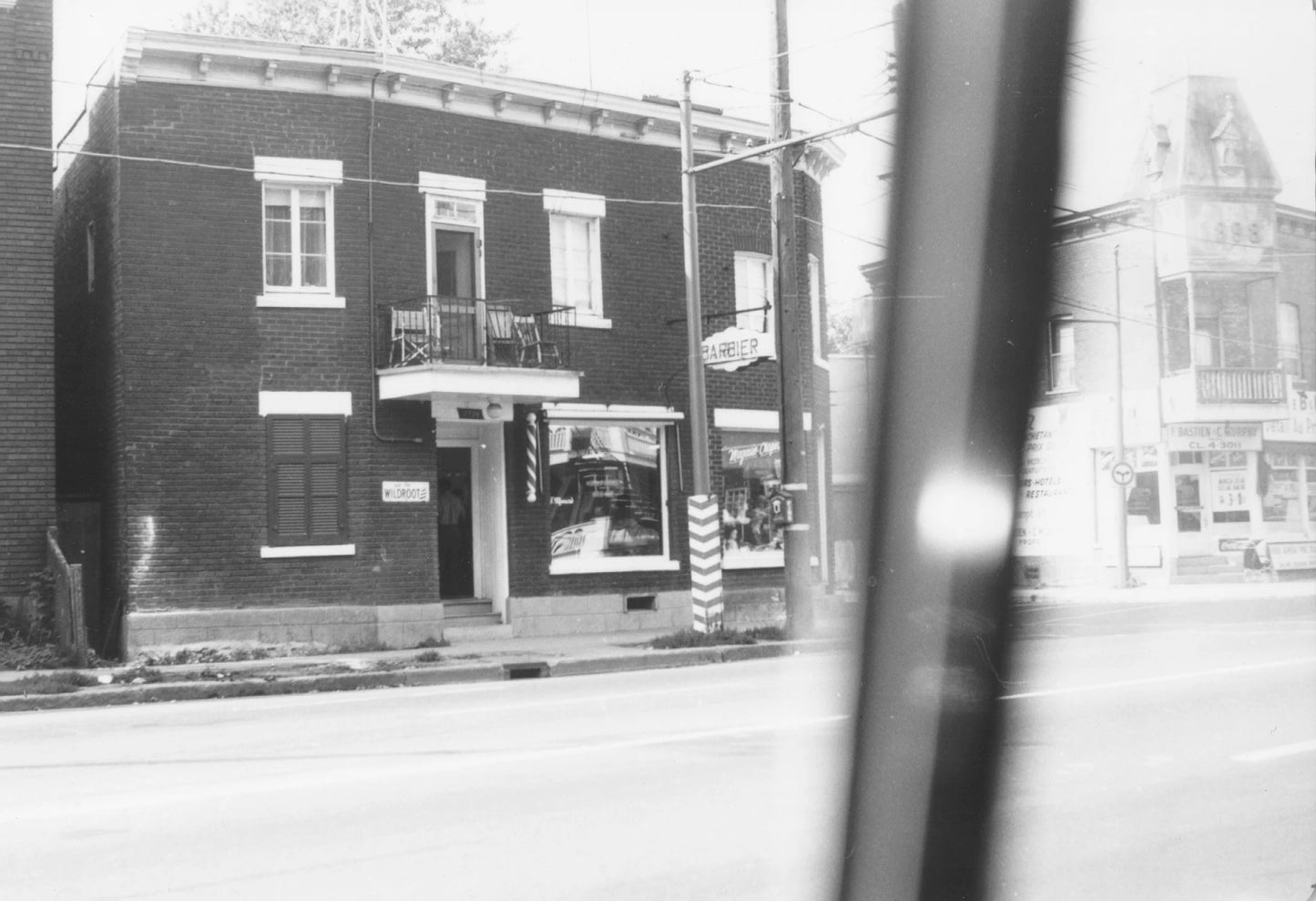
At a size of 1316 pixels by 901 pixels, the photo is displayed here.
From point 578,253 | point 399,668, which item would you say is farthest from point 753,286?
point 399,668

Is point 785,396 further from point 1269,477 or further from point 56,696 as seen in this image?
point 1269,477

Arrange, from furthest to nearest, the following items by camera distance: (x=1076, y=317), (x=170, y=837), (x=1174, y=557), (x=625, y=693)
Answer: (x=625, y=693)
(x=1174, y=557)
(x=1076, y=317)
(x=170, y=837)

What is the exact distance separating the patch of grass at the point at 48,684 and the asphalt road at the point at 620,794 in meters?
1.83

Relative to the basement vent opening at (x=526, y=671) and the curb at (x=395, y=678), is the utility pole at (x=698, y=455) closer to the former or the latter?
the curb at (x=395, y=678)

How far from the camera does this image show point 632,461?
23391 millimetres

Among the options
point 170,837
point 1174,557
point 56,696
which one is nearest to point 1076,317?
point 1174,557

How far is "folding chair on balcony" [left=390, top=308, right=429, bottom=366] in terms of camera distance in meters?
20.8

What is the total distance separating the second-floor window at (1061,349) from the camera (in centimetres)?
899

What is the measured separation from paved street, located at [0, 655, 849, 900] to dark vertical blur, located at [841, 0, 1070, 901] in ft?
1.59

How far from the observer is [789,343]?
66.1 feet

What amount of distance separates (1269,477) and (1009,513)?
211 centimetres

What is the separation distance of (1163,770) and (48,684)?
471 inches

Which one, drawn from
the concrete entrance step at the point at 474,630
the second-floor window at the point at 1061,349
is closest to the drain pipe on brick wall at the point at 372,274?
the concrete entrance step at the point at 474,630

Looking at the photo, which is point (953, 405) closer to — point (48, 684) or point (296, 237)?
point (48, 684)
